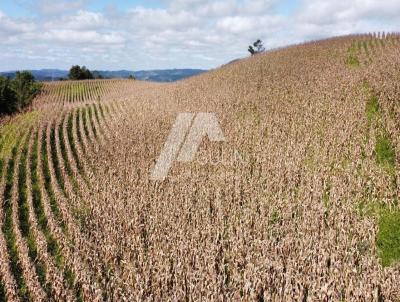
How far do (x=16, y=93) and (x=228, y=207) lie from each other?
2284 inches

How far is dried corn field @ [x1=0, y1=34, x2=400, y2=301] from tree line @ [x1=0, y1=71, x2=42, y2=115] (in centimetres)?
3383

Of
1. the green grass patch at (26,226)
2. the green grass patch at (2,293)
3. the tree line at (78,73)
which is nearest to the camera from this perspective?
the green grass patch at (2,293)

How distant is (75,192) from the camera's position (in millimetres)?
19094

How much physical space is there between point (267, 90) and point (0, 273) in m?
23.8

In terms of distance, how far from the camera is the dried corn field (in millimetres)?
9938

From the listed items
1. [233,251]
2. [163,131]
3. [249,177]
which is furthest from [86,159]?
[233,251]

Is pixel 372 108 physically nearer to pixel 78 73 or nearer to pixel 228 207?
pixel 228 207

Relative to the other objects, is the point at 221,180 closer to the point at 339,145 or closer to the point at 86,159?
the point at 339,145

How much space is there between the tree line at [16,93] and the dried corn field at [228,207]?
33.8m

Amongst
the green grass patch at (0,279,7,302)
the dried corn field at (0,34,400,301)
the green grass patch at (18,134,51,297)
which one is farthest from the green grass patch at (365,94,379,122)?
the green grass patch at (0,279,7,302)

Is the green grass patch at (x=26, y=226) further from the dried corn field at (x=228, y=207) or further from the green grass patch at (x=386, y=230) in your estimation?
the green grass patch at (x=386, y=230)

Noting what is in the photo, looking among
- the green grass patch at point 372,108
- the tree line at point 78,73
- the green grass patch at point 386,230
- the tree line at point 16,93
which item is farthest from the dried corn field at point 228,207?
the tree line at point 78,73

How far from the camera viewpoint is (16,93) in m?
63.5

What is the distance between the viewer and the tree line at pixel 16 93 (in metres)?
59.6
